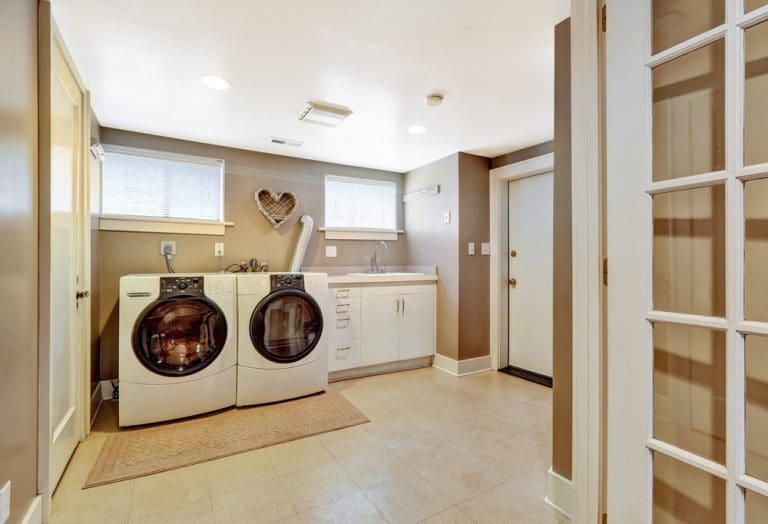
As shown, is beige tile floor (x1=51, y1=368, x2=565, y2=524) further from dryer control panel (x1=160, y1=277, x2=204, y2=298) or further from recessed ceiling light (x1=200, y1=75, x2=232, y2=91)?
recessed ceiling light (x1=200, y1=75, x2=232, y2=91)

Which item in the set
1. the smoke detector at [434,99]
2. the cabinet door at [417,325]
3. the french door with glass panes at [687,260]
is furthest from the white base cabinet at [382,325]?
the french door with glass panes at [687,260]

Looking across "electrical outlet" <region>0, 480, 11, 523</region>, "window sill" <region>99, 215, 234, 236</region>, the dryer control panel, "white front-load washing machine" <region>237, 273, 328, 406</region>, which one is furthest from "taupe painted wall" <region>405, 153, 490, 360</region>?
"electrical outlet" <region>0, 480, 11, 523</region>

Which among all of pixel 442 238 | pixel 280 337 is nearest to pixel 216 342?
pixel 280 337

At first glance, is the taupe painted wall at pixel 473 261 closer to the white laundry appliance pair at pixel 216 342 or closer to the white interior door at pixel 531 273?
the white interior door at pixel 531 273

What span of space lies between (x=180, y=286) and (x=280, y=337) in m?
0.82

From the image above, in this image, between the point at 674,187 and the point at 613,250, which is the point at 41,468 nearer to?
the point at 613,250

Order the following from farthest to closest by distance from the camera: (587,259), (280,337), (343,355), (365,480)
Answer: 1. (343,355)
2. (280,337)
3. (365,480)
4. (587,259)

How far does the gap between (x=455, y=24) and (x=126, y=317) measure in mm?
2600

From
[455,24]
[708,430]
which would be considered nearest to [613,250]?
[708,430]

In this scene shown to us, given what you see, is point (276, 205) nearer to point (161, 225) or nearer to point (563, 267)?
point (161, 225)

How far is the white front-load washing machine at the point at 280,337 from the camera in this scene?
2666mm

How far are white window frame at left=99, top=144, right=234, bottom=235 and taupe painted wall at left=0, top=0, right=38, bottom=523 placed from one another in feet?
5.35

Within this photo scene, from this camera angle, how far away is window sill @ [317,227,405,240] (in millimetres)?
3793

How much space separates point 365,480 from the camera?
1.78 metres
